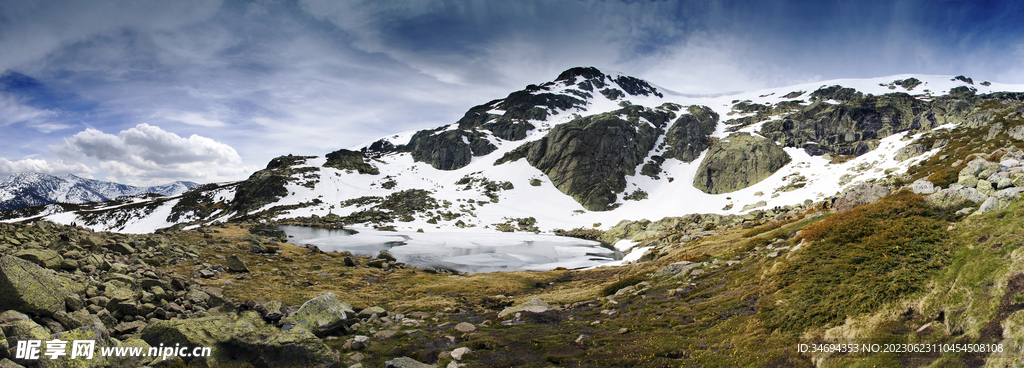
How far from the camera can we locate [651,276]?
925 inches

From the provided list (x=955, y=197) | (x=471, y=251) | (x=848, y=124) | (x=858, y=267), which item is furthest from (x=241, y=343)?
(x=848, y=124)

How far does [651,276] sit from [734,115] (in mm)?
214657

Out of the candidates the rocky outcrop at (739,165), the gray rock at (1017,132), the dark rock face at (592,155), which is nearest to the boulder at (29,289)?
the gray rock at (1017,132)

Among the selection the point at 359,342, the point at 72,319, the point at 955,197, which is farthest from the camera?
the point at 955,197

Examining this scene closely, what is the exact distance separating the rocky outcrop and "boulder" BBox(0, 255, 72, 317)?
5895 inches

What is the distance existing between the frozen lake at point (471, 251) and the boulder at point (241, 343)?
1279 inches

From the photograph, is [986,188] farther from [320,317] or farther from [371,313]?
[320,317]

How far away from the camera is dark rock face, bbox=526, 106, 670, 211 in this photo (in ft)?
463

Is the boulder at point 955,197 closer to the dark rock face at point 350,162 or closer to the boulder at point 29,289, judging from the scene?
the boulder at point 29,289

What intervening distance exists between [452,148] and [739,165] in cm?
13077

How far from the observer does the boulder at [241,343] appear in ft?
34.0

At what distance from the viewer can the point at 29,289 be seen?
9672 millimetres

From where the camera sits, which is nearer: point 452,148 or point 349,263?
point 349,263

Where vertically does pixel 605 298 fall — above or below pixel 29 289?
below
